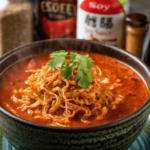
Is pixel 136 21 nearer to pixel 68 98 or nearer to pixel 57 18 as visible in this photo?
pixel 57 18

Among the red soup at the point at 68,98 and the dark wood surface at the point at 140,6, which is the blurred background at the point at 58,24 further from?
the red soup at the point at 68,98

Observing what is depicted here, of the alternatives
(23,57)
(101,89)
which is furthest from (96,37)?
(101,89)

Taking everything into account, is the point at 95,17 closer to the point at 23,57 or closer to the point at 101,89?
the point at 23,57

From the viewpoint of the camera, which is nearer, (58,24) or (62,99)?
(62,99)

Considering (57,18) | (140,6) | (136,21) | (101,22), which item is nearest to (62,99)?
(101,22)

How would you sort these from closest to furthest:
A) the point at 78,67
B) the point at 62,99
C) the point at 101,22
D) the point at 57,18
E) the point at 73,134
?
the point at 73,134 → the point at 62,99 → the point at 78,67 → the point at 101,22 → the point at 57,18

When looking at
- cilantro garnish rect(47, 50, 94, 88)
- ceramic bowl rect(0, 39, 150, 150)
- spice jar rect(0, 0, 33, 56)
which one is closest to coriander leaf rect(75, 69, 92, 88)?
cilantro garnish rect(47, 50, 94, 88)

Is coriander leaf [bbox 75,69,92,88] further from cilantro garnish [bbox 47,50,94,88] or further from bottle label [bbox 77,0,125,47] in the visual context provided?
bottle label [bbox 77,0,125,47]
